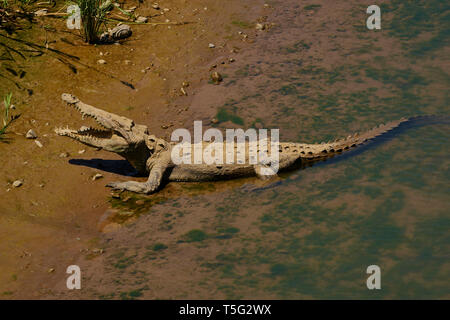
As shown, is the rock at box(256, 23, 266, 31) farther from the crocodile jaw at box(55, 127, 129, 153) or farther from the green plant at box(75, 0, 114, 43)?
the crocodile jaw at box(55, 127, 129, 153)

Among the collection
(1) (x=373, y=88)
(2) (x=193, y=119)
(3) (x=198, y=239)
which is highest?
(1) (x=373, y=88)

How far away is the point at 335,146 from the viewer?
7.52m

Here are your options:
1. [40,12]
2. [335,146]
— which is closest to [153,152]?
[335,146]

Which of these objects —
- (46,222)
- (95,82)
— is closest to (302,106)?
(95,82)

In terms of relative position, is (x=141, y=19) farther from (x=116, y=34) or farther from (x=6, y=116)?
(x=6, y=116)

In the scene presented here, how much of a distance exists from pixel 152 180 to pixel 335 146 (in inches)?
98.8

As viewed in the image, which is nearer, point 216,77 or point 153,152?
point 153,152

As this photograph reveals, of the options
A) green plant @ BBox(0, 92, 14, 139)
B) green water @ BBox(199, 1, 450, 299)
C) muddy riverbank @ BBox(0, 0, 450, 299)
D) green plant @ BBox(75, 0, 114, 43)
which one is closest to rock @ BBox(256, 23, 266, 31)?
muddy riverbank @ BBox(0, 0, 450, 299)

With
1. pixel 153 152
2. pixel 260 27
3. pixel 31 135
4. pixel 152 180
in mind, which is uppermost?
pixel 260 27

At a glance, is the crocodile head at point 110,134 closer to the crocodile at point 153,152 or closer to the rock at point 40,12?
the crocodile at point 153,152

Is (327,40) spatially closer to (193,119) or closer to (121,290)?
(193,119)

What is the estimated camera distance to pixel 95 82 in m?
8.92

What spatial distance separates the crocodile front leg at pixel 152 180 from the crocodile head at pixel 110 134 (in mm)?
226

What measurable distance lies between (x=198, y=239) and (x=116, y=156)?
2328 millimetres
